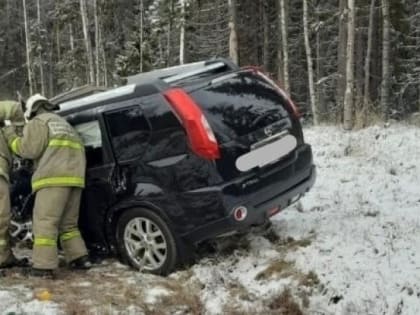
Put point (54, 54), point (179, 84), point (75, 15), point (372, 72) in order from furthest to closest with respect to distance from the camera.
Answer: point (54, 54), point (75, 15), point (372, 72), point (179, 84)

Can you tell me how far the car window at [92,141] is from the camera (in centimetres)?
600

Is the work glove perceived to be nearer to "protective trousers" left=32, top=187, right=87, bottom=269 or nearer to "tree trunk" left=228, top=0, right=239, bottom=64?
"protective trousers" left=32, top=187, right=87, bottom=269

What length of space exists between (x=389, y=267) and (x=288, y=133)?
1.62 meters

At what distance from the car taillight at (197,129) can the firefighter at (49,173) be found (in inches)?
44.3

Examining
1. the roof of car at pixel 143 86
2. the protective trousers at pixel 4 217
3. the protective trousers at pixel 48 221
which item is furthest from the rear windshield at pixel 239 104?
the protective trousers at pixel 4 217

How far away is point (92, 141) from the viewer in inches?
240

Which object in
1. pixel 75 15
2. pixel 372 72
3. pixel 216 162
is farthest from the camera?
pixel 75 15

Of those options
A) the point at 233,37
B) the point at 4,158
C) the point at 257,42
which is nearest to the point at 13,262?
the point at 4,158

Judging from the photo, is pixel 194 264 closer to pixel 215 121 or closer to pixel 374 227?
pixel 215 121

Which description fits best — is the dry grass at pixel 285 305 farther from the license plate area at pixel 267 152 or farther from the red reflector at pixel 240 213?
the license plate area at pixel 267 152

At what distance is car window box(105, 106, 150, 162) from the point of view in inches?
223

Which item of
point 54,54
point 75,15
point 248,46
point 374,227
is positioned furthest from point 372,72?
point 374,227

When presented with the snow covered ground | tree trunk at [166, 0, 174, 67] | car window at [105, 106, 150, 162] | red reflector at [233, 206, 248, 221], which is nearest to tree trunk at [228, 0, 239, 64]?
tree trunk at [166, 0, 174, 67]

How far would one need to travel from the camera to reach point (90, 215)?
611 cm
